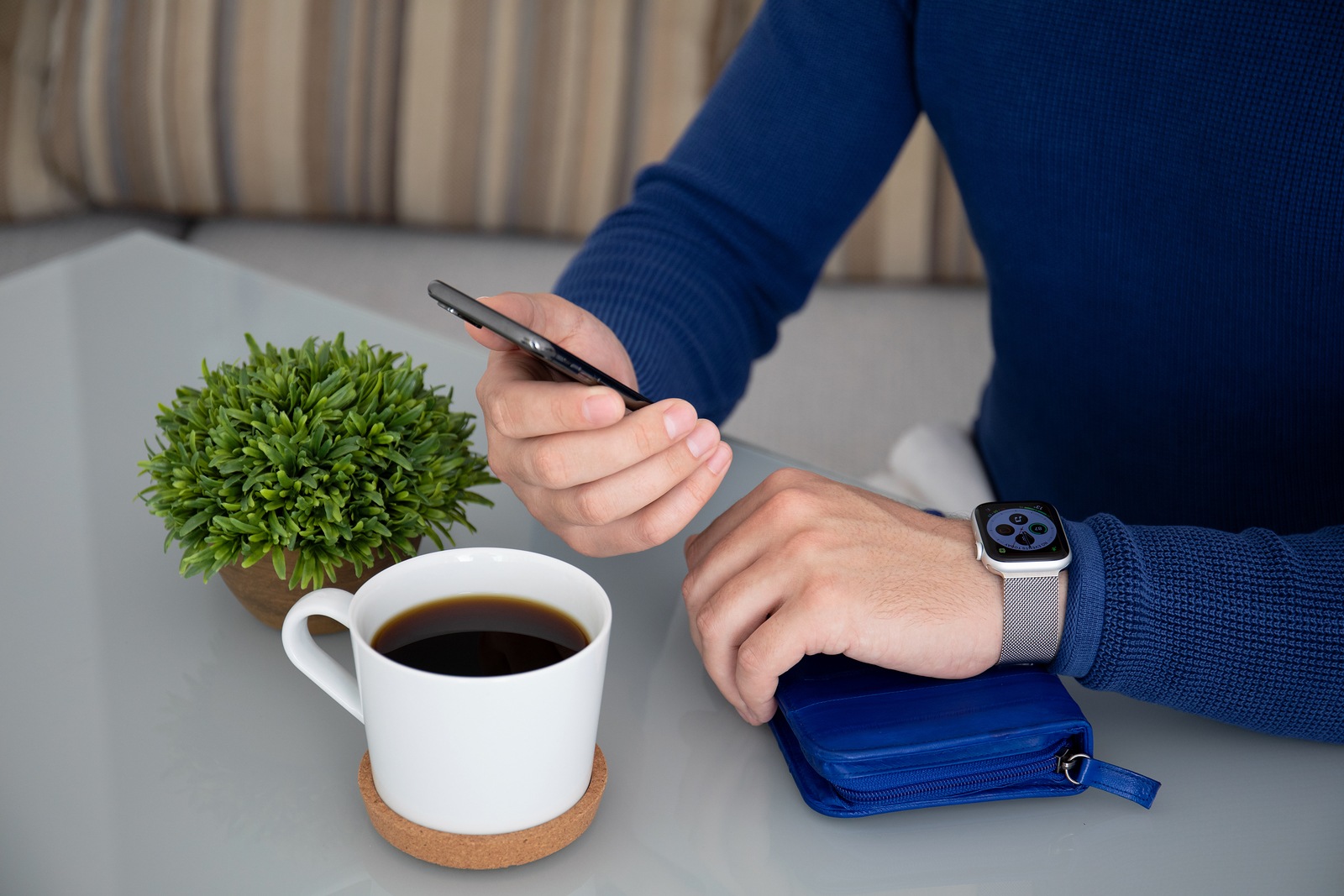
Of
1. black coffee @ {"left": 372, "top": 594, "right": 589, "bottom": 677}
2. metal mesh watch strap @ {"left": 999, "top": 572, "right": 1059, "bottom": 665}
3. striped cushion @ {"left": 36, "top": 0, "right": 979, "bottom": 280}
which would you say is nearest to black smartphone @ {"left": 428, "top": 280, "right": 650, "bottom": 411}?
black coffee @ {"left": 372, "top": 594, "right": 589, "bottom": 677}

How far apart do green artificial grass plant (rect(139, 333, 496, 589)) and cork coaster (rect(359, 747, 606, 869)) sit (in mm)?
124

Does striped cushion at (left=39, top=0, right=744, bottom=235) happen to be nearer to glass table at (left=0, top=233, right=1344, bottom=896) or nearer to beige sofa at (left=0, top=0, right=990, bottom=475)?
beige sofa at (left=0, top=0, right=990, bottom=475)

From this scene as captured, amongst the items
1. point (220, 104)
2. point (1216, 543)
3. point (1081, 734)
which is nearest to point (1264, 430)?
point (1216, 543)

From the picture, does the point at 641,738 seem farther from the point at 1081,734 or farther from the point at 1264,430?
the point at 1264,430

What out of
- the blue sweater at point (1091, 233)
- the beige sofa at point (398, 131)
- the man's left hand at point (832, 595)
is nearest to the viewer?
the man's left hand at point (832, 595)

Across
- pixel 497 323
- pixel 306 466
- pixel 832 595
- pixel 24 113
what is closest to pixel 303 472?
pixel 306 466

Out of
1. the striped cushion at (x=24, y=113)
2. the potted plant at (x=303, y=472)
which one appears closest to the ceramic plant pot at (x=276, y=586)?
the potted plant at (x=303, y=472)

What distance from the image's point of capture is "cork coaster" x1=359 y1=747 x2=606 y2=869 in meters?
0.46

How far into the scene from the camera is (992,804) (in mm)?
521

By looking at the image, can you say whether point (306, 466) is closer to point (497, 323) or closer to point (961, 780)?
point (497, 323)

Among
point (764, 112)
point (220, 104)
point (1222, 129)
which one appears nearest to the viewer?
point (1222, 129)

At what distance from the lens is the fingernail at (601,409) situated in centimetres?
55

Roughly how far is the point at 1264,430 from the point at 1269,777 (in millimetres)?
388

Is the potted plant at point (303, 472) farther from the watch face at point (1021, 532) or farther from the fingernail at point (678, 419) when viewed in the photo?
the watch face at point (1021, 532)
